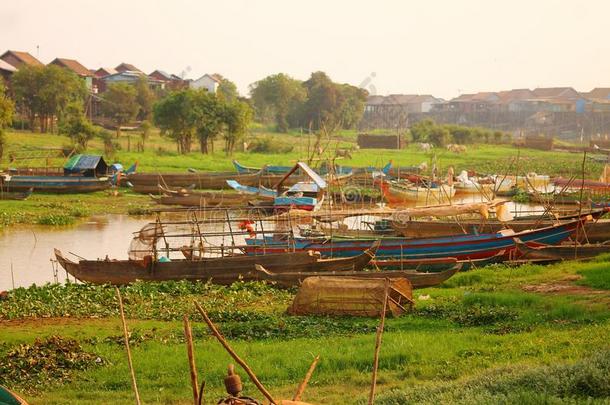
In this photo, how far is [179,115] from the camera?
48.7 m

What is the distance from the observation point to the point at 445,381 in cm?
935

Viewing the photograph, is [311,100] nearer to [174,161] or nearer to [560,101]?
[560,101]

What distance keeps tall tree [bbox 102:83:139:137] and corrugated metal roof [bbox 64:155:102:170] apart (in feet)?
78.1

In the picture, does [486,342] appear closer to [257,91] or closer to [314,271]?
[314,271]

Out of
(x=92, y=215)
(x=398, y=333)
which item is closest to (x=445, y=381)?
(x=398, y=333)

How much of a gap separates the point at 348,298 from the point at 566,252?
684 cm

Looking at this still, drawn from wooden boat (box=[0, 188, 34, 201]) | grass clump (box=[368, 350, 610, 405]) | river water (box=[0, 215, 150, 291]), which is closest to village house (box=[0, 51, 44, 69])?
wooden boat (box=[0, 188, 34, 201])

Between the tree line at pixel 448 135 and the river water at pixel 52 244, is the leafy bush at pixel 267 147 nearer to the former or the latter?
the tree line at pixel 448 135

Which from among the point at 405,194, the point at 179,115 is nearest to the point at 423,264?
the point at 405,194

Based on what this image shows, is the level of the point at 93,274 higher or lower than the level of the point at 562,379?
lower

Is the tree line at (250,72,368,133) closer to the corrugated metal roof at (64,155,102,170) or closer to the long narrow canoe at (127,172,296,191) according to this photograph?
the long narrow canoe at (127,172,296,191)

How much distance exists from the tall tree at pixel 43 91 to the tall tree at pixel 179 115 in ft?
27.5

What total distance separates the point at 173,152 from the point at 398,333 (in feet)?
126

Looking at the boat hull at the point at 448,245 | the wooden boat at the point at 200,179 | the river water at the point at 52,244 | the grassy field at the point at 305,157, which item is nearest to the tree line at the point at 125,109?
the grassy field at the point at 305,157
